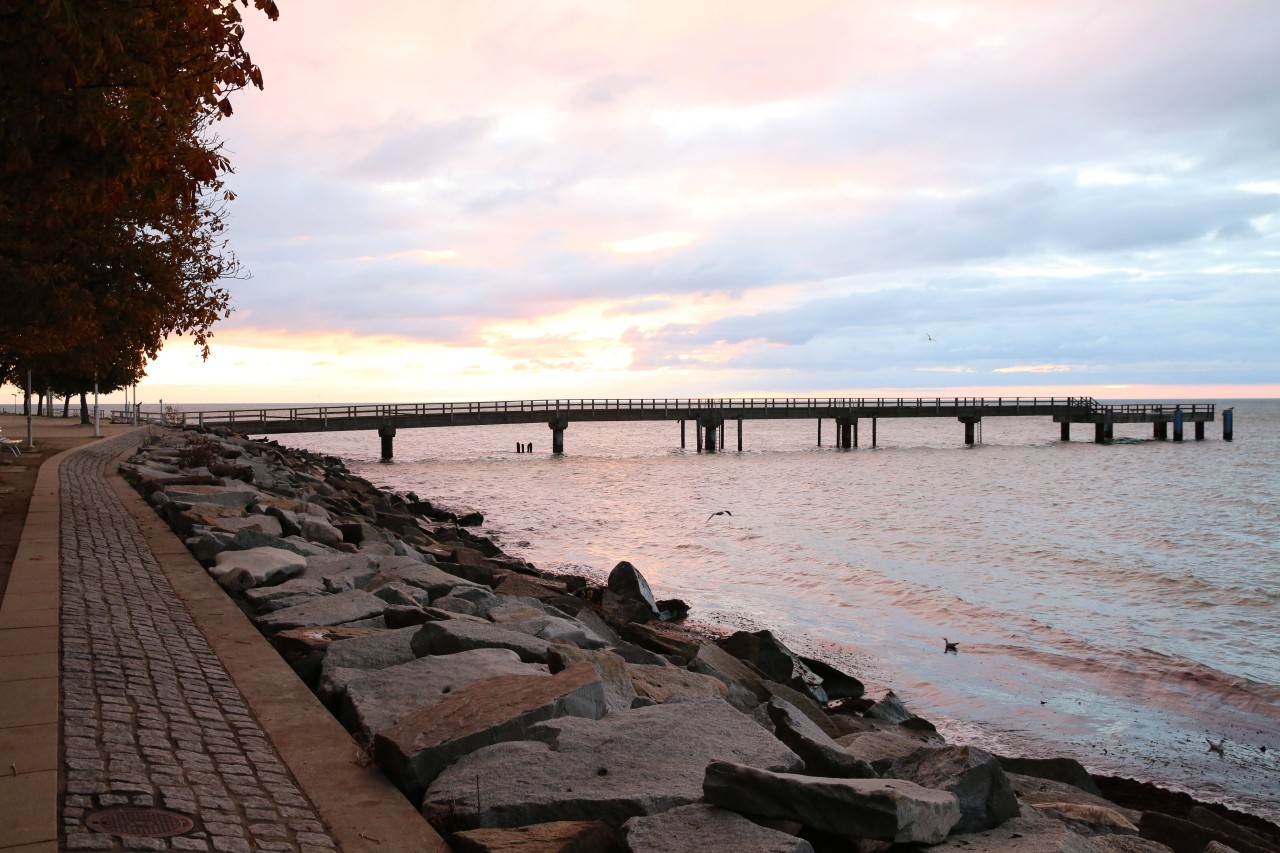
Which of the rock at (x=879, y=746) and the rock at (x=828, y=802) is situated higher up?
the rock at (x=828, y=802)

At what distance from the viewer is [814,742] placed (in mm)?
5801

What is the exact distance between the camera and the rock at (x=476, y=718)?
16.3 ft

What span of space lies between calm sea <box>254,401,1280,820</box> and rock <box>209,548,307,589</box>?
25.5ft

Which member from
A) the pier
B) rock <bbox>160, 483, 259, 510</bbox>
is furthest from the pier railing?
rock <bbox>160, 483, 259, 510</bbox>

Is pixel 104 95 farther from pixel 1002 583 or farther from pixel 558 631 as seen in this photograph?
pixel 1002 583

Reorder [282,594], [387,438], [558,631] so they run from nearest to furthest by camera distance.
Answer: [558,631]
[282,594]
[387,438]

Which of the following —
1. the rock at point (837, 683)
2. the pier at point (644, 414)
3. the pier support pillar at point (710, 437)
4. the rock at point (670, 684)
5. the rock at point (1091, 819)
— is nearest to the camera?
the rock at point (1091, 819)

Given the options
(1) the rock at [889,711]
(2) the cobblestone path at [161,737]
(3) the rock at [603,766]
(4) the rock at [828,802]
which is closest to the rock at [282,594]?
(2) the cobblestone path at [161,737]

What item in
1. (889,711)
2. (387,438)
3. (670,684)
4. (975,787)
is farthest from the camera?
(387,438)

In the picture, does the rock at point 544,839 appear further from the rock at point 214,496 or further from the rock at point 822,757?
the rock at point 214,496

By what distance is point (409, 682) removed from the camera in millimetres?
6379

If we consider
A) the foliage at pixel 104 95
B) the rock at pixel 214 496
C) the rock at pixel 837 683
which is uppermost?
the foliage at pixel 104 95

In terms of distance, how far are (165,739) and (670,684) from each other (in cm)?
386

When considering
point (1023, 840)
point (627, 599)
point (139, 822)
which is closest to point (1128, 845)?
point (1023, 840)
